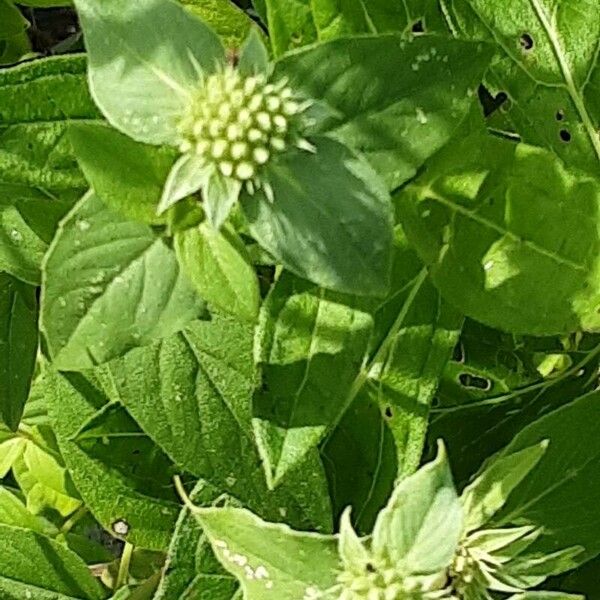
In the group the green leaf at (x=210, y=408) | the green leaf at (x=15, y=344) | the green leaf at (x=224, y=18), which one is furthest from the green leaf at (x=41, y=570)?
the green leaf at (x=224, y=18)

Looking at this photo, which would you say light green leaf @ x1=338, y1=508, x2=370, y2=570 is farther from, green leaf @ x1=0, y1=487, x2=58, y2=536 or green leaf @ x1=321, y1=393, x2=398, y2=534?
green leaf @ x1=0, y1=487, x2=58, y2=536

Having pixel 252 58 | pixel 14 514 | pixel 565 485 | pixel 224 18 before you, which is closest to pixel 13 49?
pixel 224 18

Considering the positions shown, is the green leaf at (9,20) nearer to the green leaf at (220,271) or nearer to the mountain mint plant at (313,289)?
the mountain mint plant at (313,289)

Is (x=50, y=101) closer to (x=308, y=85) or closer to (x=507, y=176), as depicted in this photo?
(x=308, y=85)

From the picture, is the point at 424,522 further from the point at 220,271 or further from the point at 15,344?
the point at 15,344

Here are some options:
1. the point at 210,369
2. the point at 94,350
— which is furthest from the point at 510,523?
the point at 94,350
